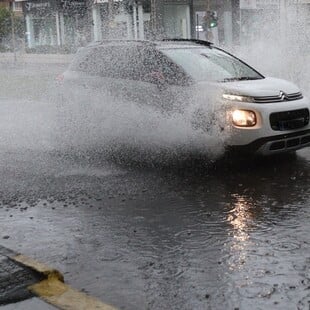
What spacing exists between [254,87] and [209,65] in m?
1.06

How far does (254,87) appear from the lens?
7344 millimetres

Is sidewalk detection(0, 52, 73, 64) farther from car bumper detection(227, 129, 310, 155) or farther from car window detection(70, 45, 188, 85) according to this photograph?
car bumper detection(227, 129, 310, 155)

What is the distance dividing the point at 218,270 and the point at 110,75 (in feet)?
16.6

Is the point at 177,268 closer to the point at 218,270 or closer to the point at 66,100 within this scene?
the point at 218,270

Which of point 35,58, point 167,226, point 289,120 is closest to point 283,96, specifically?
point 289,120

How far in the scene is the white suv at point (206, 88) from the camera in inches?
279

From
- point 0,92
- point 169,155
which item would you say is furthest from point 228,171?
point 0,92

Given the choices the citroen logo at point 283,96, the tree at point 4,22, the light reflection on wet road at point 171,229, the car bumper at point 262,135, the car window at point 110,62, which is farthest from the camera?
the tree at point 4,22

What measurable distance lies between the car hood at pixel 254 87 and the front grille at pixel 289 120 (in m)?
0.29

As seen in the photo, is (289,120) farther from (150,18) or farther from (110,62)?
(150,18)

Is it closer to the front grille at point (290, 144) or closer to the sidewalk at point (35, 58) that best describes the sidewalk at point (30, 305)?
the front grille at point (290, 144)

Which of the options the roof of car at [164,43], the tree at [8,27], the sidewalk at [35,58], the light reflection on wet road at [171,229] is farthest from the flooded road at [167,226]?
the tree at [8,27]

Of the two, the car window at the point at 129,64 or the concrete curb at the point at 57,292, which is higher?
the car window at the point at 129,64

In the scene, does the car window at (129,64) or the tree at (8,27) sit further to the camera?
the tree at (8,27)
